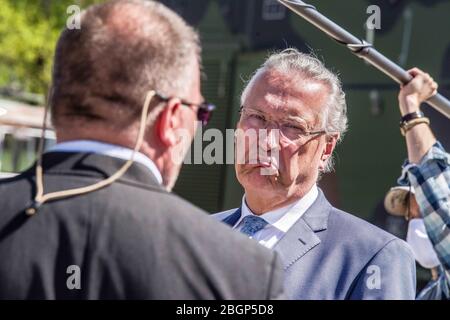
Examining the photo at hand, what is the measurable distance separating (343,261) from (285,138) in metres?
0.62

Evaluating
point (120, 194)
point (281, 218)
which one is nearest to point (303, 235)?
point (281, 218)

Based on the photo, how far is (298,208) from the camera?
3.05 metres

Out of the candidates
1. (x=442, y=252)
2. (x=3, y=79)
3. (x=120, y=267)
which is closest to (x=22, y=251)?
(x=120, y=267)

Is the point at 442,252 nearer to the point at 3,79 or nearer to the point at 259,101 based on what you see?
the point at 259,101

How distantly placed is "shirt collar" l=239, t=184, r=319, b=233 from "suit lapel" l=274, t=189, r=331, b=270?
0.03 meters

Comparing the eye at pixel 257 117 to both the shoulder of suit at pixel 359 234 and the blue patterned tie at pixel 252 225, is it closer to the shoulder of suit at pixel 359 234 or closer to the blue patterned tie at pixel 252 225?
the blue patterned tie at pixel 252 225

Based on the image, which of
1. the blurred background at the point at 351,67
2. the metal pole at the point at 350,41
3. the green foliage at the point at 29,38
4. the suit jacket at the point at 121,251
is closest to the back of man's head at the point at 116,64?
the suit jacket at the point at 121,251

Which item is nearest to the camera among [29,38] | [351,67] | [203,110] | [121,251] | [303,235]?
[121,251]

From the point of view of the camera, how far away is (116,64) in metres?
1.80

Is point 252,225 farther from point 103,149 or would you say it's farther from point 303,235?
point 103,149

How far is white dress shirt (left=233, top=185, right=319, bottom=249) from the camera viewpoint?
2975mm

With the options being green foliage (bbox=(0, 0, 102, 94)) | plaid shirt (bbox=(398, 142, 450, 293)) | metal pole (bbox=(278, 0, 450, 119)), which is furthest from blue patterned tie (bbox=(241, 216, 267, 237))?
green foliage (bbox=(0, 0, 102, 94))

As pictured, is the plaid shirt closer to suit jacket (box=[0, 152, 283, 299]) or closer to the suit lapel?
the suit lapel

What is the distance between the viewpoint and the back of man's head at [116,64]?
180cm
